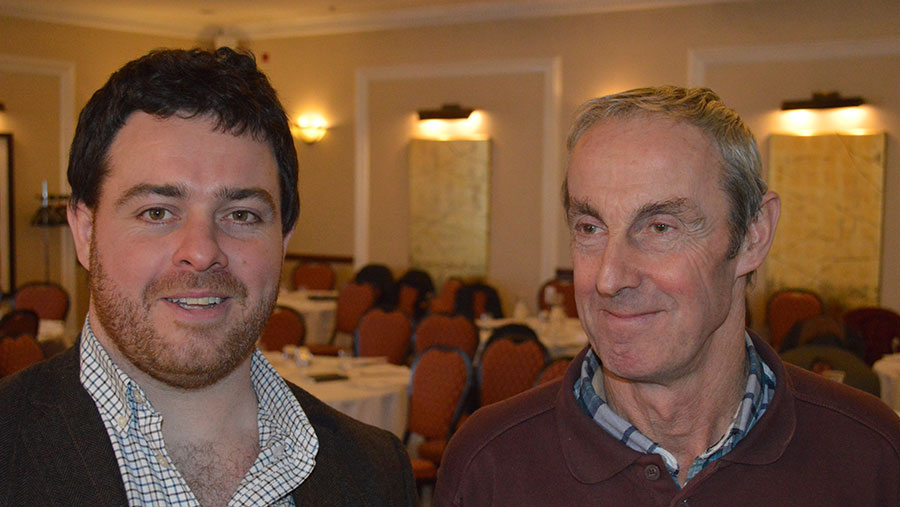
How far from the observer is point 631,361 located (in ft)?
5.15

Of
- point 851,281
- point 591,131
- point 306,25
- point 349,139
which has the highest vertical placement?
point 306,25

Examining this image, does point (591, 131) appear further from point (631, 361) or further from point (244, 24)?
point (244, 24)

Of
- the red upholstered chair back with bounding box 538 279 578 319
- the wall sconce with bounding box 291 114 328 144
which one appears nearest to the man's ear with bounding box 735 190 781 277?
the red upholstered chair back with bounding box 538 279 578 319

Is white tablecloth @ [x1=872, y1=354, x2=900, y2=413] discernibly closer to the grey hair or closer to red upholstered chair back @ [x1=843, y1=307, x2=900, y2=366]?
red upholstered chair back @ [x1=843, y1=307, x2=900, y2=366]

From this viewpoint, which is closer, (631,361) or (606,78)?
(631,361)

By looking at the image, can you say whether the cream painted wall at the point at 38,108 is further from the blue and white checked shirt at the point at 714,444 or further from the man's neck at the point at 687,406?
the man's neck at the point at 687,406

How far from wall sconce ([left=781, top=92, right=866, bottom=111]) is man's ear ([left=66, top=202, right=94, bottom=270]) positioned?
27.0ft

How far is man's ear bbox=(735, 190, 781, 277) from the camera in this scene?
1.66 meters

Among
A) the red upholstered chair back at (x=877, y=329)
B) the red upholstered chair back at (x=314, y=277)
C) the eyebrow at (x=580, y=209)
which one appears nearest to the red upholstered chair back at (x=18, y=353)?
the eyebrow at (x=580, y=209)

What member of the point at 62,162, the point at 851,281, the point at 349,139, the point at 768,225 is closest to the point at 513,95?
the point at 349,139

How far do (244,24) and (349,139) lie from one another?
2427 millimetres

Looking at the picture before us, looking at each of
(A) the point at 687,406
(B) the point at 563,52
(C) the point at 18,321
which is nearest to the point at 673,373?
(A) the point at 687,406

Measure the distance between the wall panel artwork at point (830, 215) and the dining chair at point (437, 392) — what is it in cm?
462

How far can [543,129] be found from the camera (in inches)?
401
